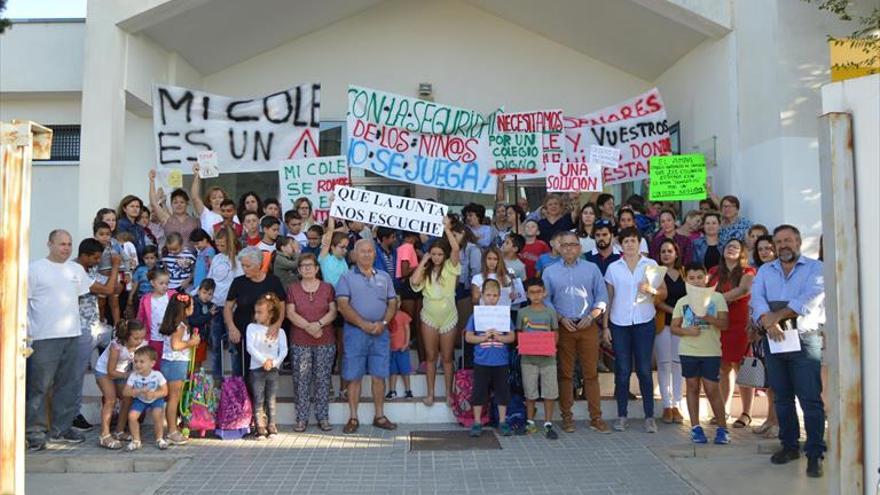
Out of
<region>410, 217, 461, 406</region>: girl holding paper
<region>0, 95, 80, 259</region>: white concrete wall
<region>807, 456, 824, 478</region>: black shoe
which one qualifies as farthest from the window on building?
<region>807, 456, 824, 478</region>: black shoe

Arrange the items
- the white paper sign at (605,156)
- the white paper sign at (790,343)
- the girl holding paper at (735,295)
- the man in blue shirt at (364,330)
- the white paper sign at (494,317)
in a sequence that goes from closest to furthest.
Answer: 1. the white paper sign at (790,343)
2. the girl holding paper at (735,295)
3. the white paper sign at (494,317)
4. the man in blue shirt at (364,330)
5. the white paper sign at (605,156)

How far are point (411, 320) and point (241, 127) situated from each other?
4.10 m

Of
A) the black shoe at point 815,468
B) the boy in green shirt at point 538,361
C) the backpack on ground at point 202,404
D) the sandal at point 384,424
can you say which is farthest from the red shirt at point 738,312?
the backpack on ground at point 202,404

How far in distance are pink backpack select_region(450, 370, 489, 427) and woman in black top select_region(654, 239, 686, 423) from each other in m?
1.95

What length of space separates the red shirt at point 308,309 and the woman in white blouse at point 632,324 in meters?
2.98

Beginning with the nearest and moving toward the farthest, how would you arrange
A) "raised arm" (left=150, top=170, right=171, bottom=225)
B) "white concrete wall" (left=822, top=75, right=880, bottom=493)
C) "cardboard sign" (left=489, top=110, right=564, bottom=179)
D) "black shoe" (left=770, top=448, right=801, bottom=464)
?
"white concrete wall" (left=822, top=75, right=880, bottom=493)
"black shoe" (left=770, top=448, right=801, bottom=464)
"raised arm" (left=150, top=170, right=171, bottom=225)
"cardboard sign" (left=489, top=110, right=564, bottom=179)

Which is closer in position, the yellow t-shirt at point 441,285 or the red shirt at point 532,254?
the yellow t-shirt at point 441,285

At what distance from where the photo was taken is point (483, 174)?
9742 mm

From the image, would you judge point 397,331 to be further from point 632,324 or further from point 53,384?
point 53,384

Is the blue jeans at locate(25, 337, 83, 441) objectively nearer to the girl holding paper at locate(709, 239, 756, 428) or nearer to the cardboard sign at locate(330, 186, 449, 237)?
the cardboard sign at locate(330, 186, 449, 237)

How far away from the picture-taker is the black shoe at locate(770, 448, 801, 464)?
6.07m

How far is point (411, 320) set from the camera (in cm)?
795

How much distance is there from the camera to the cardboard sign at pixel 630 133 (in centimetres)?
1058

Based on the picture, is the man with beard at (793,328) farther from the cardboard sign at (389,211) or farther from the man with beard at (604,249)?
the cardboard sign at (389,211)
